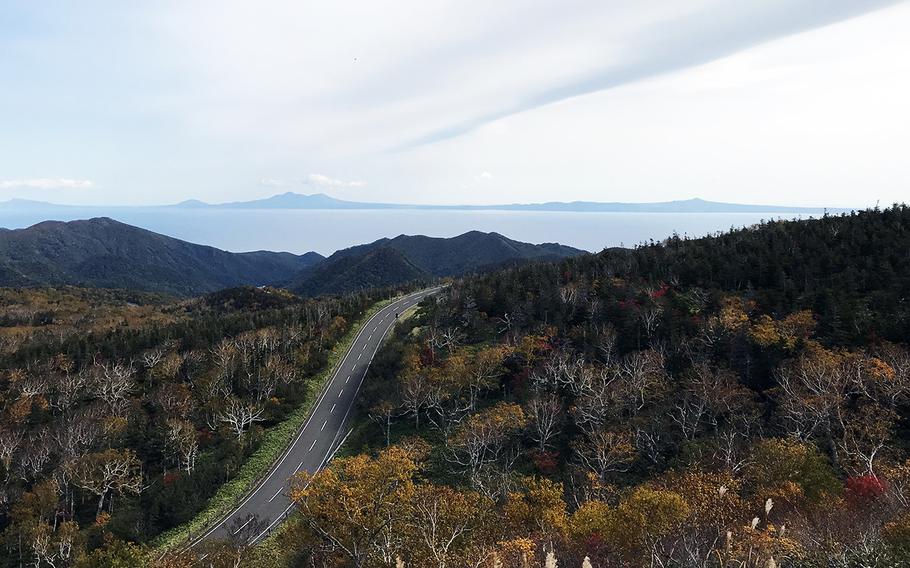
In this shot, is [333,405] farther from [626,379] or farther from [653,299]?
[653,299]

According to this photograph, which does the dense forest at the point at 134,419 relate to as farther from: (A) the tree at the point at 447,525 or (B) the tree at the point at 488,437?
(B) the tree at the point at 488,437

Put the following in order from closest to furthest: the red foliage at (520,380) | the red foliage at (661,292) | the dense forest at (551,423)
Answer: the dense forest at (551,423), the red foliage at (520,380), the red foliage at (661,292)

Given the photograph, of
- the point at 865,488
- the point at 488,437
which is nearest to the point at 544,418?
the point at 488,437

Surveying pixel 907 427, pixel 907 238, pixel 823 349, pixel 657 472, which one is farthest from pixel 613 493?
pixel 907 238

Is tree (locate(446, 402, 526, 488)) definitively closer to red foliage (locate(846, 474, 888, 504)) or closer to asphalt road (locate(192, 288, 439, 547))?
asphalt road (locate(192, 288, 439, 547))

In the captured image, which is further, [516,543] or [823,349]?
[823,349]

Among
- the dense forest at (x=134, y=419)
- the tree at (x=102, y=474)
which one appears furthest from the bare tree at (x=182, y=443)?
the tree at (x=102, y=474)
